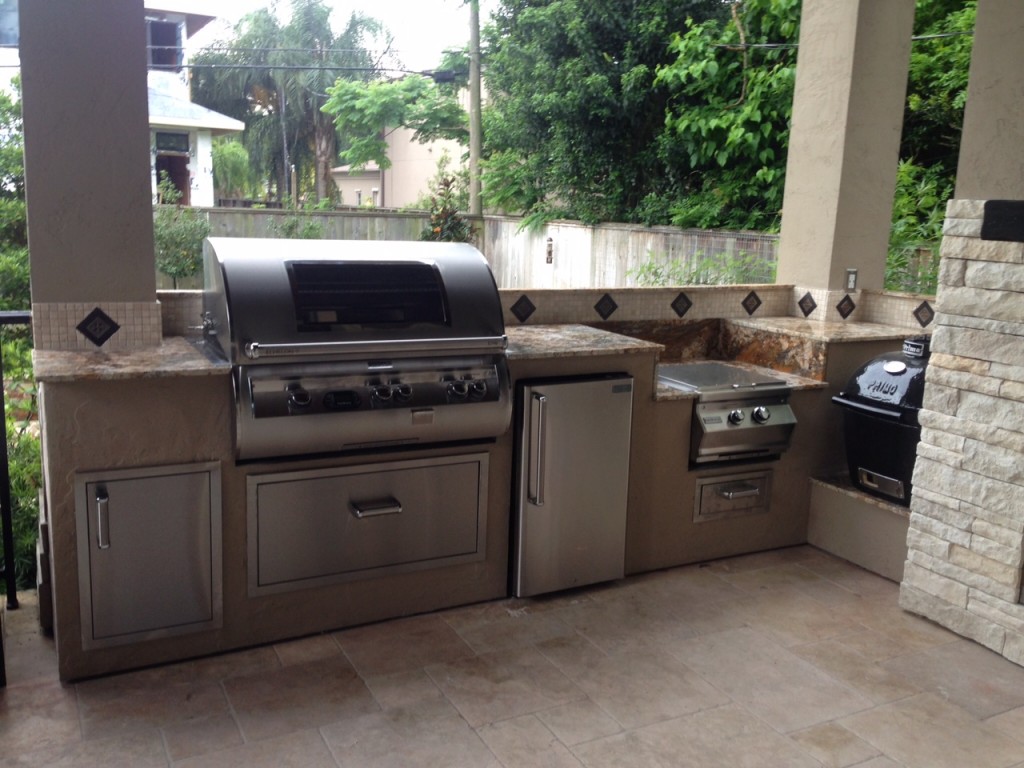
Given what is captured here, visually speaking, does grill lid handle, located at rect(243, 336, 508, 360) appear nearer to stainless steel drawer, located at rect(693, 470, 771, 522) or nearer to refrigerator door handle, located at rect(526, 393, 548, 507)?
refrigerator door handle, located at rect(526, 393, 548, 507)

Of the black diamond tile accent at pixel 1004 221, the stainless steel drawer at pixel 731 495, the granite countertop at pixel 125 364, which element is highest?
the black diamond tile accent at pixel 1004 221

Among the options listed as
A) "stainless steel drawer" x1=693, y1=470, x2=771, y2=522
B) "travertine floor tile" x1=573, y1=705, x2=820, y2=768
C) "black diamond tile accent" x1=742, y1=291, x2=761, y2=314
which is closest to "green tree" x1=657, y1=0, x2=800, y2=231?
"black diamond tile accent" x1=742, y1=291, x2=761, y2=314

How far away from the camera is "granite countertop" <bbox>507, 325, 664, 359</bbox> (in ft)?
10.4

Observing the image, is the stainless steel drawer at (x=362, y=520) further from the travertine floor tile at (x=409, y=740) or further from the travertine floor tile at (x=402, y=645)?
the travertine floor tile at (x=409, y=740)

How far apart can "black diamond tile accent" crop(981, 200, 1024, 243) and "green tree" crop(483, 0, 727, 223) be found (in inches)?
198

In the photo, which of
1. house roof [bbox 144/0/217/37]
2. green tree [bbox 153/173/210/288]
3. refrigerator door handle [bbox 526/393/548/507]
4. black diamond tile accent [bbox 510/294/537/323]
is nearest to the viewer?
refrigerator door handle [bbox 526/393/548/507]

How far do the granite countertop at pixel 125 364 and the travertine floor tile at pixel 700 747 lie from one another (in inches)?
60.6

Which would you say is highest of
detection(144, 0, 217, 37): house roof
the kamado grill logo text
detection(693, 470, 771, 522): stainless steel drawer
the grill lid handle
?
detection(144, 0, 217, 37): house roof

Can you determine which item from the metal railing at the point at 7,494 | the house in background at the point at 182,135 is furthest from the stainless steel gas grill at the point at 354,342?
the house in background at the point at 182,135

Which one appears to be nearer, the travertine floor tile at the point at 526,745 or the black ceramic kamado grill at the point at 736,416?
the travertine floor tile at the point at 526,745

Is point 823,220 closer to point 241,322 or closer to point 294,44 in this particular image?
point 241,322

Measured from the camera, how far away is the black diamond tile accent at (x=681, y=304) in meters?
4.21

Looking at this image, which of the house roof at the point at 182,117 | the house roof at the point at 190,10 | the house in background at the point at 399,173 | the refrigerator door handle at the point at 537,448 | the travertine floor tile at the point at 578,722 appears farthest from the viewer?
the house roof at the point at 190,10

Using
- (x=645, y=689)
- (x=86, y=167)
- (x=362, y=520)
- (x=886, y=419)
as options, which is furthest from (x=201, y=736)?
(x=886, y=419)
